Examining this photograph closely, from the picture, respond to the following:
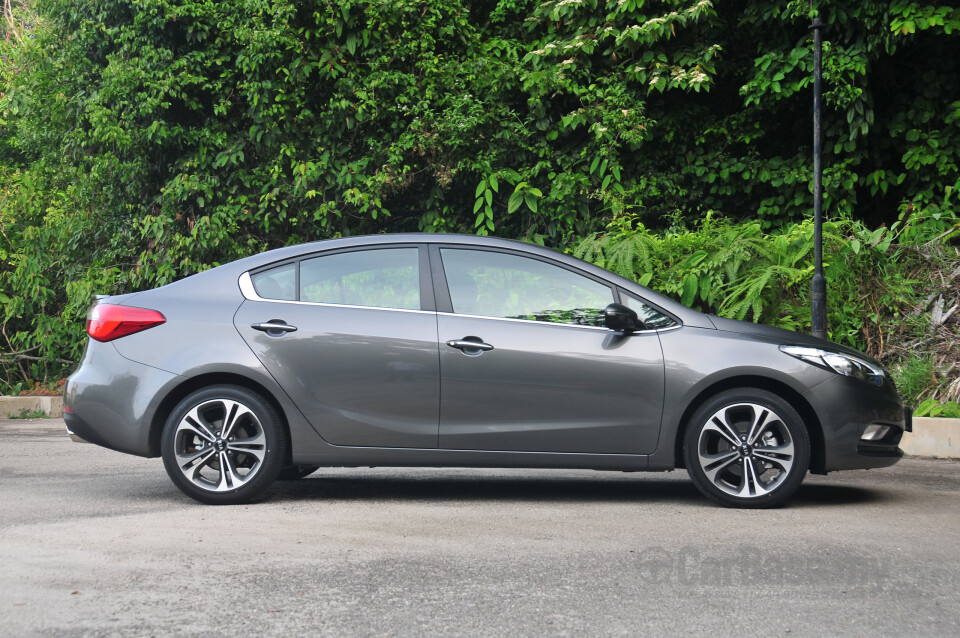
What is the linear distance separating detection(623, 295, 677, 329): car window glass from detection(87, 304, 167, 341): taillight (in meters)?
2.92

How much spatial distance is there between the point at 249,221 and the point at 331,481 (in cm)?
782

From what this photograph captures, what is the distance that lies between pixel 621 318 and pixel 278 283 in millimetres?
2171

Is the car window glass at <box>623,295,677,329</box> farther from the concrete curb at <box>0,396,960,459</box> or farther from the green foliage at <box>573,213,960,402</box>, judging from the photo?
the green foliage at <box>573,213,960,402</box>

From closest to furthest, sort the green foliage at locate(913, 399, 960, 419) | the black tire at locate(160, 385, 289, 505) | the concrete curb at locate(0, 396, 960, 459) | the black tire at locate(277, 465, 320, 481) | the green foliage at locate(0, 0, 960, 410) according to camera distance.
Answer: the black tire at locate(160, 385, 289, 505) → the black tire at locate(277, 465, 320, 481) → the concrete curb at locate(0, 396, 960, 459) → the green foliage at locate(913, 399, 960, 419) → the green foliage at locate(0, 0, 960, 410)

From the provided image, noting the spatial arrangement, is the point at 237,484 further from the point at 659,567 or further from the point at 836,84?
the point at 836,84

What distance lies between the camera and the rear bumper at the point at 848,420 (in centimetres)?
584

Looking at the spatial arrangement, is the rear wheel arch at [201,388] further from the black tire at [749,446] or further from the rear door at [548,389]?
the black tire at [749,446]

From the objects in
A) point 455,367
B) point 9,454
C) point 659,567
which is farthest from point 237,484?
point 9,454

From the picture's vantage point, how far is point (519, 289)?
611cm

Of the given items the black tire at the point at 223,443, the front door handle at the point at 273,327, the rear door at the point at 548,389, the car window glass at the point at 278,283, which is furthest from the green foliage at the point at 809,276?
the black tire at the point at 223,443

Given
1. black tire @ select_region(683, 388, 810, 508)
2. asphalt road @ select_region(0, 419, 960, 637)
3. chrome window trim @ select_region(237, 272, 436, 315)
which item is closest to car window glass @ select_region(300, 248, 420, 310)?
chrome window trim @ select_region(237, 272, 436, 315)

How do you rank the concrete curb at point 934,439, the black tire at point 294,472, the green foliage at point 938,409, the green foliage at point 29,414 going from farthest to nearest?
1. the green foliage at point 29,414
2. the green foliage at point 938,409
3. the concrete curb at point 934,439
4. the black tire at point 294,472

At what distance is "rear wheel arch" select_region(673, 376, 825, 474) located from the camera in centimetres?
593

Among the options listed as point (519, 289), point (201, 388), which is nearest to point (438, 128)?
point (519, 289)
